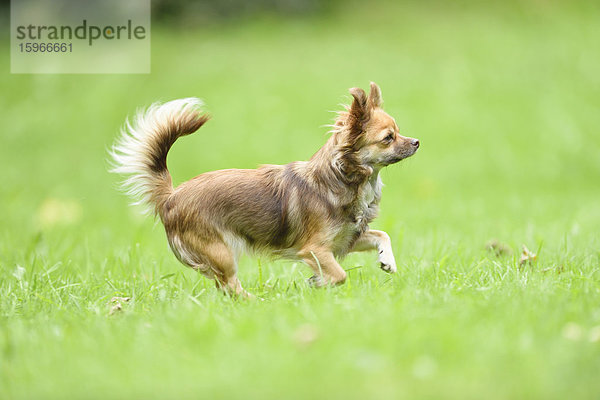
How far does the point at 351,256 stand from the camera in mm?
6324

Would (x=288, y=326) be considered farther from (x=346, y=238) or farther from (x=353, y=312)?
(x=346, y=238)

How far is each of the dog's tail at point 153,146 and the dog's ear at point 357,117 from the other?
104 cm

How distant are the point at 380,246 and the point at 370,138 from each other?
77 cm

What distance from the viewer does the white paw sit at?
14.8 feet

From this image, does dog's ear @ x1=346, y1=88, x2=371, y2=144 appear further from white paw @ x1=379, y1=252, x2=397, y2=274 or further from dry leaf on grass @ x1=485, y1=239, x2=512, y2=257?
dry leaf on grass @ x1=485, y1=239, x2=512, y2=257

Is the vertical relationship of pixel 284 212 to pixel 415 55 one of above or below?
below

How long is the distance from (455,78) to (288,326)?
1172 centimetres

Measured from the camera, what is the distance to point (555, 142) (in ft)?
38.2

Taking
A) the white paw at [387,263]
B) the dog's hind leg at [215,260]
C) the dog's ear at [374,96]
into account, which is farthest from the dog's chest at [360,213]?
the dog's hind leg at [215,260]

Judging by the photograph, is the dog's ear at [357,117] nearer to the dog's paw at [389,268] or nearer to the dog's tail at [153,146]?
the dog's paw at [389,268]

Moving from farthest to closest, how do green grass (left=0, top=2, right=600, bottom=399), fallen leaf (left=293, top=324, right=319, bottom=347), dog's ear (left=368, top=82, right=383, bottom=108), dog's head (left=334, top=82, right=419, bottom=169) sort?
dog's ear (left=368, top=82, right=383, bottom=108) → dog's head (left=334, top=82, right=419, bottom=169) → fallen leaf (left=293, top=324, right=319, bottom=347) → green grass (left=0, top=2, right=600, bottom=399)

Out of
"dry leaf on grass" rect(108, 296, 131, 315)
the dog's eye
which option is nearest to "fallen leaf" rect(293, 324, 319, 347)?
"dry leaf on grass" rect(108, 296, 131, 315)

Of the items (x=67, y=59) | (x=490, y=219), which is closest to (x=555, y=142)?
(x=490, y=219)

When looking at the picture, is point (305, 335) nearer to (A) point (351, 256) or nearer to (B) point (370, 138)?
(B) point (370, 138)
